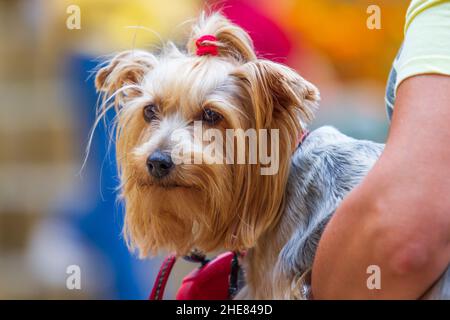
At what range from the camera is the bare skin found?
86 centimetres

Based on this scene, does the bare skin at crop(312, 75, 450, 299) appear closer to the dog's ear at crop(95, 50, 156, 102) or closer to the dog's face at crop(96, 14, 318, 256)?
the dog's face at crop(96, 14, 318, 256)

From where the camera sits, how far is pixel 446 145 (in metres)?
0.87

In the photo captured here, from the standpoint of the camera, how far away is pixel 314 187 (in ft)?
4.32

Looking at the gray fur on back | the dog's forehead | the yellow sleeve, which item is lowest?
the gray fur on back

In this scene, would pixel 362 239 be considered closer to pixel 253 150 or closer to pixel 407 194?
pixel 407 194

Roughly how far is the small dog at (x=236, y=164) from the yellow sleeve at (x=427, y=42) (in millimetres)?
311

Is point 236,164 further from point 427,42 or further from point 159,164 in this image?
point 427,42

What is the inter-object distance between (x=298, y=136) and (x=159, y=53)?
411 mm

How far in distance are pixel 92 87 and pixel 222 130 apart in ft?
4.55

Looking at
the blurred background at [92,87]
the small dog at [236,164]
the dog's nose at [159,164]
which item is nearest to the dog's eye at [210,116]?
the small dog at [236,164]

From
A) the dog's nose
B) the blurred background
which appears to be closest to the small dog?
the dog's nose

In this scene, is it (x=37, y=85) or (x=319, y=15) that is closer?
(x=319, y=15)

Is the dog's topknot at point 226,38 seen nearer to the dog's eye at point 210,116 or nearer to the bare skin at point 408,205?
the dog's eye at point 210,116

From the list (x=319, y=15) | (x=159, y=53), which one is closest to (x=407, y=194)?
(x=159, y=53)
